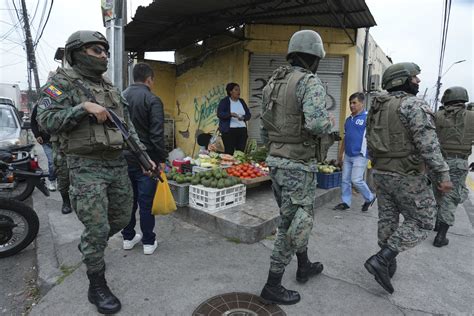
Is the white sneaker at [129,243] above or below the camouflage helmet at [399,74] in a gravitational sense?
below

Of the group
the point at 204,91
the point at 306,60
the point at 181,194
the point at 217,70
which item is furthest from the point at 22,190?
the point at 306,60

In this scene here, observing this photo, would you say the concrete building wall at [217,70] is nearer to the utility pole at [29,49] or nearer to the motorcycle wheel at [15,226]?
the motorcycle wheel at [15,226]

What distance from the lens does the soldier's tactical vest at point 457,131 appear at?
411cm

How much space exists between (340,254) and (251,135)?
14.6 feet

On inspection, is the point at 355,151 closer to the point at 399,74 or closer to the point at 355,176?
the point at 355,176

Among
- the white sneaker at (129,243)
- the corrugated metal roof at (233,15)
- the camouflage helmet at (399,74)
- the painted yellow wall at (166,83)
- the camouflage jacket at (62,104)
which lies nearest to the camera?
the camouflage jacket at (62,104)

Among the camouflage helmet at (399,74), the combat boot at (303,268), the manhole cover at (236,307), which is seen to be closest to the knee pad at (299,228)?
the combat boot at (303,268)

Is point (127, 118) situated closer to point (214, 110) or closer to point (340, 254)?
point (340, 254)

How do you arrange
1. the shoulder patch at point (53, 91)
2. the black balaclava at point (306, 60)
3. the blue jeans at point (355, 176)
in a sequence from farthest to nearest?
1. the blue jeans at point (355, 176)
2. the black balaclava at point (306, 60)
3. the shoulder patch at point (53, 91)

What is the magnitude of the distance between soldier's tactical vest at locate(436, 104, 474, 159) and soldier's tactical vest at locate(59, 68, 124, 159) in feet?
13.1

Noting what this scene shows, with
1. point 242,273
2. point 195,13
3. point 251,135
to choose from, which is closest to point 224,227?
point 242,273

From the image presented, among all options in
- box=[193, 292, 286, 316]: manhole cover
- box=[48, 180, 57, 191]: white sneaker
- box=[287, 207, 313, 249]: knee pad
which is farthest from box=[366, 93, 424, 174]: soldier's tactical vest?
box=[48, 180, 57, 191]: white sneaker

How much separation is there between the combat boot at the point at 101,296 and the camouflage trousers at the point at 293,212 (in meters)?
1.31

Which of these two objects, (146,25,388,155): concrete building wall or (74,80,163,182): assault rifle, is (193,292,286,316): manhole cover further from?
(146,25,388,155): concrete building wall
